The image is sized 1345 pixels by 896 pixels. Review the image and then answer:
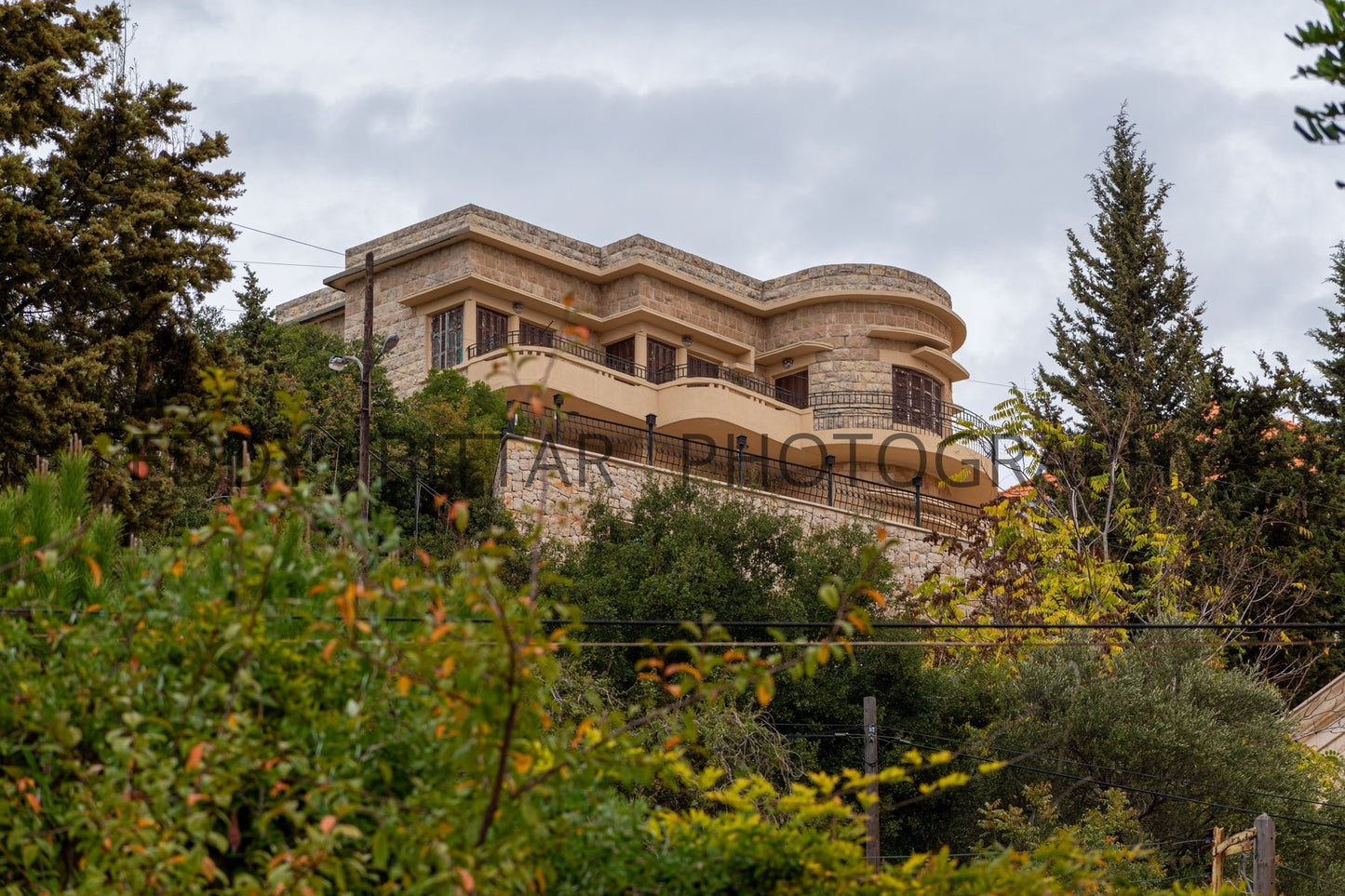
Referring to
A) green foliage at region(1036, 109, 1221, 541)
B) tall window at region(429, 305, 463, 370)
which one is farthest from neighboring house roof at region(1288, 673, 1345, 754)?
tall window at region(429, 305, 463, 370)

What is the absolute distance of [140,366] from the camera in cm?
1630

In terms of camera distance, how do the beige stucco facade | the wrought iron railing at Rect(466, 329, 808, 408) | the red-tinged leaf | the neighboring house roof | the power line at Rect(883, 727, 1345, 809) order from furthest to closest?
the beige stucco facade → the wrought iron railing at Rect(466, 329, 808, 408) → the neighboring house roof → the power line at Rect(883, 727, 1345, 809) → the red-tinged leaf

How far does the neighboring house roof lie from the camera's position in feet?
73.2

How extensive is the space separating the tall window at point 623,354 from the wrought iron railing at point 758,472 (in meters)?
2.78

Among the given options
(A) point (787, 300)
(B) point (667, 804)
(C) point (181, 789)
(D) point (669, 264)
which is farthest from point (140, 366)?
(A) point (787, 300)

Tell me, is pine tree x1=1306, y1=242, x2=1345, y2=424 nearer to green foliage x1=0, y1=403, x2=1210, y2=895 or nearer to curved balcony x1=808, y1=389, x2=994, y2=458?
curved balcony x1=808, y1=389, x2=994, y2=458

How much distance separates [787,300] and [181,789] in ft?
96.9

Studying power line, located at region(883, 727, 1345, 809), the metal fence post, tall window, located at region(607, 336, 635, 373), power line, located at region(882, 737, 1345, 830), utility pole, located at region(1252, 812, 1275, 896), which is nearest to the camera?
utility pole, located at region(1252, 812, 1275, 896)

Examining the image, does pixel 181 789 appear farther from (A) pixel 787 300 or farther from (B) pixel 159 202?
(A) pixel 787 300

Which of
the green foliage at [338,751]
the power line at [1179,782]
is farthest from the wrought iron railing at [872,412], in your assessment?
the green foliage at [338,751]

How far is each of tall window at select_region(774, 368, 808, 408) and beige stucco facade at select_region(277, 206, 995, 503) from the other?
29 millimetres

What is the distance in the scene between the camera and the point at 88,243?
15.6 metres

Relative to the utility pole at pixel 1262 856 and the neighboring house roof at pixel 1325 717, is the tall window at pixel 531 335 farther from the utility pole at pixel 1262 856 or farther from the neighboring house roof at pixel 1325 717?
the utility pole at pixel 1262 856

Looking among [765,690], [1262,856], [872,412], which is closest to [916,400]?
[872,412]
